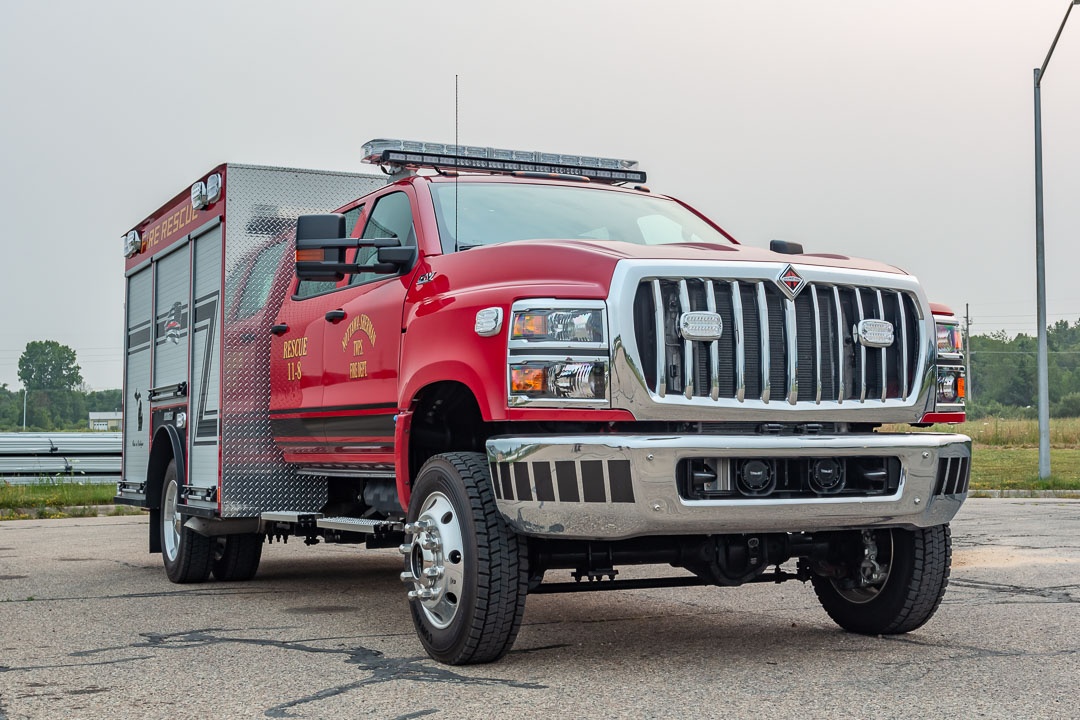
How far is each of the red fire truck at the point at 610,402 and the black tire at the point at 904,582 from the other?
11 mm

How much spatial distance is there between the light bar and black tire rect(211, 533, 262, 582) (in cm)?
295

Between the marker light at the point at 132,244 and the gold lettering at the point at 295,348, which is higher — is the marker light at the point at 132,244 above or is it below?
above

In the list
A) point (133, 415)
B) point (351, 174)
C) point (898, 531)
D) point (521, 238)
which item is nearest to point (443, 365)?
point (521, 238)

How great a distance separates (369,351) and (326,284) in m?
1.03

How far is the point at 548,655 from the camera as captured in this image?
561 cm

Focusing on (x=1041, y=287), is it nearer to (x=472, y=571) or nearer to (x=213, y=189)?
(x=213, y=189)

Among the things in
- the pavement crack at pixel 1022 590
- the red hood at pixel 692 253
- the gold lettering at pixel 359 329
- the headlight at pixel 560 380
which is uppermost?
the red hood at pixel 692 253

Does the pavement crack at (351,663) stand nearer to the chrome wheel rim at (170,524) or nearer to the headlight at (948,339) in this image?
the headlight at (948,339)

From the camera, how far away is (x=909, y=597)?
5.80 metres

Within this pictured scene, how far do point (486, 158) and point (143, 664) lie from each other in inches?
136

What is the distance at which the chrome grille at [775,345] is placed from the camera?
4891 mm

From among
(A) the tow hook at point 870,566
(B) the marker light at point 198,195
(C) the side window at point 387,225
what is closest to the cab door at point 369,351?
(C) the side window at point 387,225

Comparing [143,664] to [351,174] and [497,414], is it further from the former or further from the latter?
[351,174]

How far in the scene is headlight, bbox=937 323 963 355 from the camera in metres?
5.54
